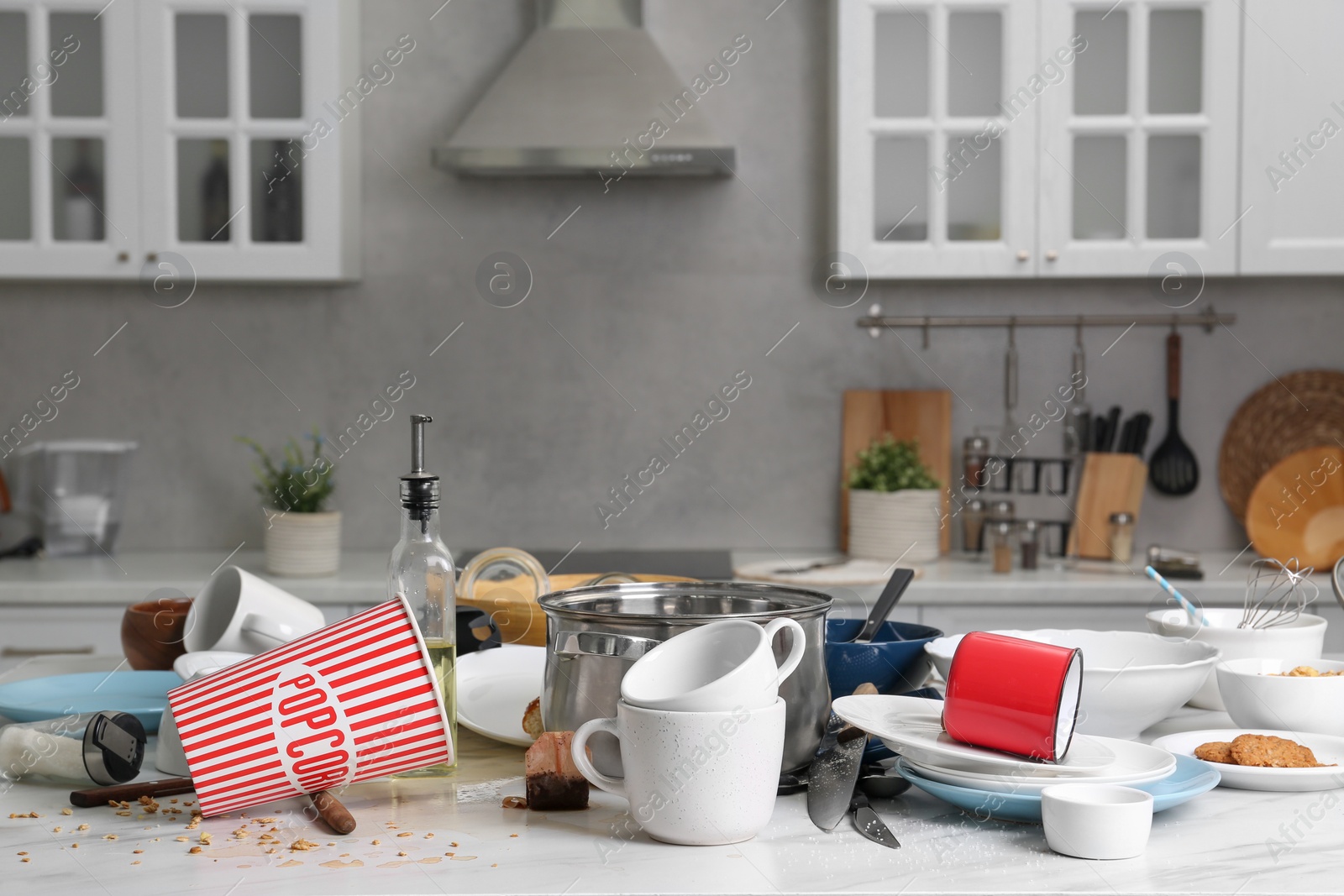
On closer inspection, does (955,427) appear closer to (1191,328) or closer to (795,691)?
(1191,328)

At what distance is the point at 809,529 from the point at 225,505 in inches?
59.7

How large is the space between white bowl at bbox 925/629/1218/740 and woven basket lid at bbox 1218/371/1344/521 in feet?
6.92

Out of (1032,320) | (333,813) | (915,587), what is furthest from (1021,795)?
(1032,320)

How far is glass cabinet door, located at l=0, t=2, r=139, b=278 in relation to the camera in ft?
8.48

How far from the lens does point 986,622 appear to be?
7.98 ft

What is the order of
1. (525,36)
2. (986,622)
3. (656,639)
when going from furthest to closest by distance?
(525,36)
(986,622)
(656,639)

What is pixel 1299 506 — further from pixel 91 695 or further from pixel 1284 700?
pixel 91 695

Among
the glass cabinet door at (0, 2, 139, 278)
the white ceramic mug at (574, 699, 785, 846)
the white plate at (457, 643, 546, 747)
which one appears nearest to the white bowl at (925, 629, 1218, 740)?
the white ceramic mug at (574, 699, 785, 846)

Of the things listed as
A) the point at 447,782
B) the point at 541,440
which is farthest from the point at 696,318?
the point at 447,782

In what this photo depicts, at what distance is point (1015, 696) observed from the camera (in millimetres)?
811

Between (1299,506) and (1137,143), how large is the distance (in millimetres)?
936

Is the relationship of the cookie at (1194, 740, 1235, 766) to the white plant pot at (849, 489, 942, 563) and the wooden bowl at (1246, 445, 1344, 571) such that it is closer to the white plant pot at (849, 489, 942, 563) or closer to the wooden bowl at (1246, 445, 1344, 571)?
the white plant pot at (849, 489, 942, 563)

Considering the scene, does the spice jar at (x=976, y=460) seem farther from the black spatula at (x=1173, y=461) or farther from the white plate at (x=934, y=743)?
the white plate at (x=934, y=743)

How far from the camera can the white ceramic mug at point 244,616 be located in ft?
3.59
